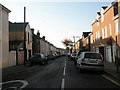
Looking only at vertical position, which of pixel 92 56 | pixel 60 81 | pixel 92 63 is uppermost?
pixel 92 56

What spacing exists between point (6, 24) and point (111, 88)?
15.7m

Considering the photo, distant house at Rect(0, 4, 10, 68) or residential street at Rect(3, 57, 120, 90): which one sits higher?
distant house at Rect(0, 4, 10, 68)

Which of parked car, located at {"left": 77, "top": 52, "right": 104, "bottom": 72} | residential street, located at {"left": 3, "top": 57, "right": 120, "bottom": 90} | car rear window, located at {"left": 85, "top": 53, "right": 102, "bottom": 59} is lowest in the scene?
residential street, located at {"left": 3, "top": 57, "right": 120, "bottom": 90}

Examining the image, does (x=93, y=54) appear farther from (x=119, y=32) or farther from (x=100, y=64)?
(x=119, y=32)

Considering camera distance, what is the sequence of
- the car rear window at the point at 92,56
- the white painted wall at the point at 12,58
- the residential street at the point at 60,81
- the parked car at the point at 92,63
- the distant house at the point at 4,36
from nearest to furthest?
1. the residential street at the point at 60,81
2. the parked car at the point at 92,63
3. the car rear window at the point at 92,56
4. the distant house at the point at 4,36
5. the white painted wall at the point at 12,58

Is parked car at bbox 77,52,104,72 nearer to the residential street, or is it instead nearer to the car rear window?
the car rear window

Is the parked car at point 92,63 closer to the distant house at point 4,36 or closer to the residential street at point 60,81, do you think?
the residential street at point 60,81

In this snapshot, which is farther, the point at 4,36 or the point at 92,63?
the point at 4,36

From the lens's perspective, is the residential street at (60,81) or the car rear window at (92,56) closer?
the residential street at (60,81)

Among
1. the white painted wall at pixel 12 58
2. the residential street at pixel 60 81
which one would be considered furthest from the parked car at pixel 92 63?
the white painted wall at pixel 12 58

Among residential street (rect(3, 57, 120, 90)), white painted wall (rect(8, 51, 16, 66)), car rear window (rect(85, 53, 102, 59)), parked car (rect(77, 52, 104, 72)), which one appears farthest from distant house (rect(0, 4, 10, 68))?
car rear window (rect(85, 53, 102, 59))

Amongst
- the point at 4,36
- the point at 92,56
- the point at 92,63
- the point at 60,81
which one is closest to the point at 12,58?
the point at 4,36

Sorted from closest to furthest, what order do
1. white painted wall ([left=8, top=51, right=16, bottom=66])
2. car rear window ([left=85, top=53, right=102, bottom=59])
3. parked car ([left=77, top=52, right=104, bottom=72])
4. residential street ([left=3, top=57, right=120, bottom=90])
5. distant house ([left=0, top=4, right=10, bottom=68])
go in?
residential street ([left=3, top=57, right=120, bottom=90]), parked car ([left=77, top=52, right=104, bottom=72]), car rear window ([left=85, top=53, right=102, bottom=59]), distant house ([left=0, top=4, right=10, bottom=68]), white painted wall ([left=8, top=51, right=16, bottom=66])

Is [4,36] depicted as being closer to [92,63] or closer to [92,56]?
[92,56]
